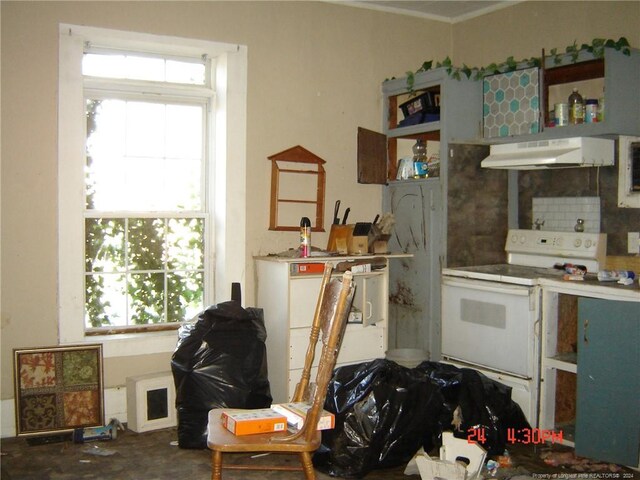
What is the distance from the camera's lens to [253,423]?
8.21ft

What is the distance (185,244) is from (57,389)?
1.16 meters

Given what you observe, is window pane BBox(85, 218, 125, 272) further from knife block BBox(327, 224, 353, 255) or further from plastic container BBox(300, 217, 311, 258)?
knife block BBox(327, 224, 353, 255)

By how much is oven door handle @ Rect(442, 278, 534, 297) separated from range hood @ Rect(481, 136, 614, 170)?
725 millimetres

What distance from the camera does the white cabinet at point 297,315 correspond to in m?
3.92

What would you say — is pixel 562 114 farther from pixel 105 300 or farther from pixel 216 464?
pixel 105 300

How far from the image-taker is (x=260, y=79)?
4.36 meters

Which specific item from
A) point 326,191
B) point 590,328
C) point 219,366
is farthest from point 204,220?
point 590,328

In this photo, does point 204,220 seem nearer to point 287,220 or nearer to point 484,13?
point 287,220

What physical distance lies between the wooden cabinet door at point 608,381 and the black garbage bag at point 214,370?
1.69m

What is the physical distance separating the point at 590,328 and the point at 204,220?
7.95 ft

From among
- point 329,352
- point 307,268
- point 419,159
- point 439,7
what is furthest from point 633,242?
point 329,352

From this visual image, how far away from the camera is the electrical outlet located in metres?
3.88

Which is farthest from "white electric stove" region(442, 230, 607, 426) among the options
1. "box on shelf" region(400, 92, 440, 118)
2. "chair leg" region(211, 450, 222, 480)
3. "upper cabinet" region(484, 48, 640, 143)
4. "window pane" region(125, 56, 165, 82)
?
"window pane" region(125, 56, 165, 82)

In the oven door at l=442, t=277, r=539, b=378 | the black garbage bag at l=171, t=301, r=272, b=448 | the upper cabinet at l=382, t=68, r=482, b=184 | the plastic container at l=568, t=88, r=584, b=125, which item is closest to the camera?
the black garbage bag at l=171, t=301, r=272, b=448
